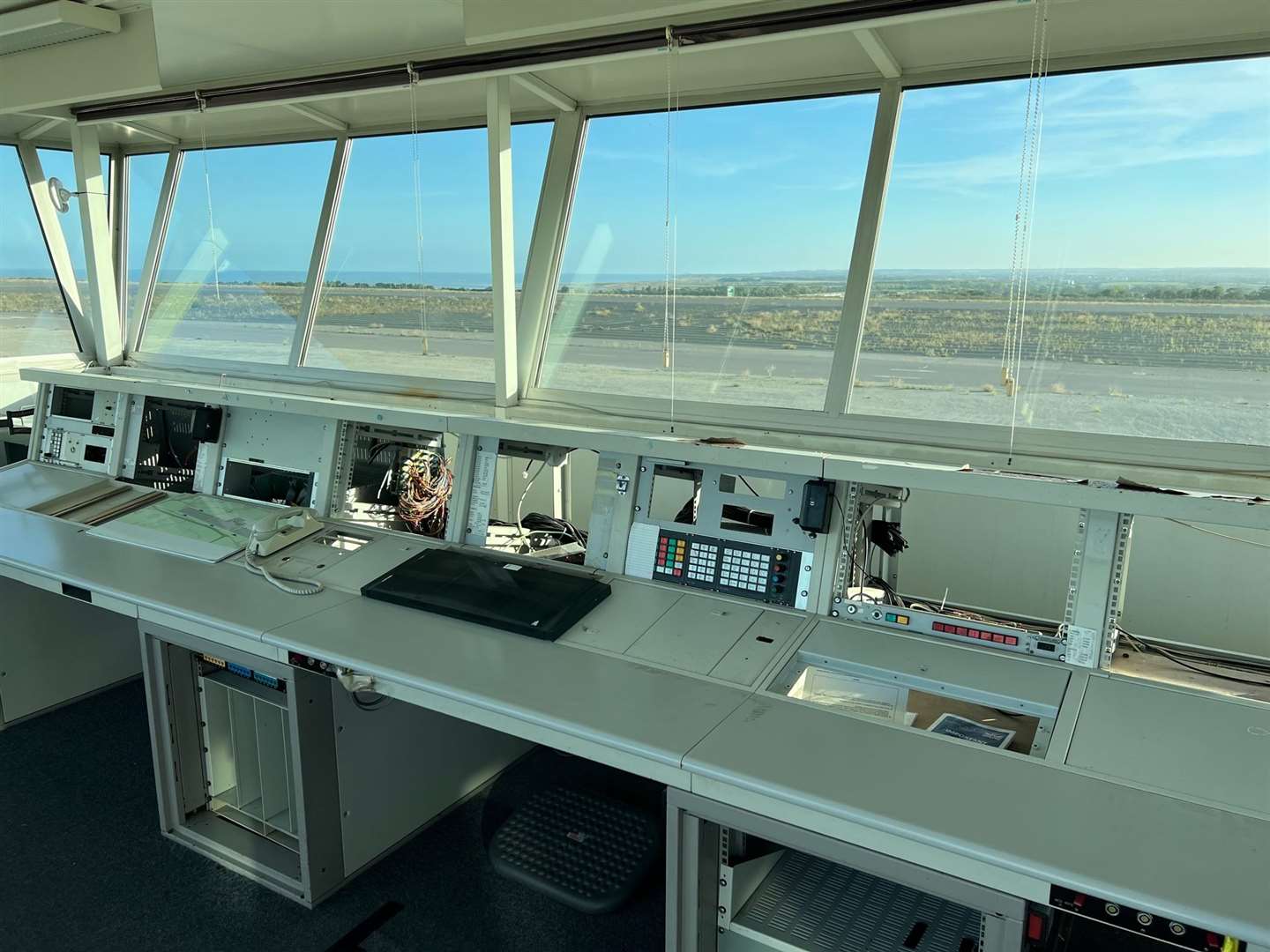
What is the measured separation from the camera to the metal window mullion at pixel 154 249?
4.81 metres

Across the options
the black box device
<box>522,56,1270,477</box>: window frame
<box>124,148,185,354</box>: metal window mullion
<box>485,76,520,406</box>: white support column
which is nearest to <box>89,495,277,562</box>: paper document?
the black box device

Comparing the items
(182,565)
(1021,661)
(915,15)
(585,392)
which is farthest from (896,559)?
(182,565)

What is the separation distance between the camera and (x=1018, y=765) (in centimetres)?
140

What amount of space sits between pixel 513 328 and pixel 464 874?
2.02m

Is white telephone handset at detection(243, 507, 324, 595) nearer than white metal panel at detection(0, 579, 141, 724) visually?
Yes

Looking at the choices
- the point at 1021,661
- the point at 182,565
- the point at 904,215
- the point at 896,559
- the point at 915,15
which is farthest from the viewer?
the point at 904,215

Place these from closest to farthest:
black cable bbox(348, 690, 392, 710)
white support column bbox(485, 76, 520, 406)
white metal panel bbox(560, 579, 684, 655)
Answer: white metal panel bbox(560, 579, 684, 655), black cable bbox(348, 690, 392, 710), white support column bbox(485, 76, 520, 406)

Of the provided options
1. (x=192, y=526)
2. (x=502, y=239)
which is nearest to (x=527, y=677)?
(x=192, y=526)

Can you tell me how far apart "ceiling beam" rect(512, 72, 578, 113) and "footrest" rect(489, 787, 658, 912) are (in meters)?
2.36

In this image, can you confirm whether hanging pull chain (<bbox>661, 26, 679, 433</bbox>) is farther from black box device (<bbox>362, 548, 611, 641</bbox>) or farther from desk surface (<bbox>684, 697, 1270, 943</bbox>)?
desk surface (<bbox>684, 697, 1270, 943</bbox>)

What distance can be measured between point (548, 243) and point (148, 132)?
8.16ft

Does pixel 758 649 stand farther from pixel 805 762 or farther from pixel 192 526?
pixel 192 526

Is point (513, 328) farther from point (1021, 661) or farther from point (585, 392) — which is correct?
point (1021, 661)

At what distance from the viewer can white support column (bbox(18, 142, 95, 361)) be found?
462cm
